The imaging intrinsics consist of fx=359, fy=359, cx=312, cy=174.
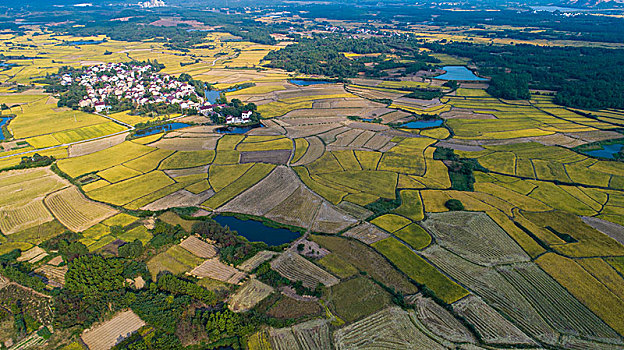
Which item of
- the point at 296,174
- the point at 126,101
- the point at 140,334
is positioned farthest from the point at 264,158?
the point at 126,101

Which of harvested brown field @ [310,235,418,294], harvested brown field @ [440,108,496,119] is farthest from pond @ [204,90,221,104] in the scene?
harvested brown field @ [310,235,418,294]

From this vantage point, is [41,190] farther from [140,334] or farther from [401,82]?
[401,82]

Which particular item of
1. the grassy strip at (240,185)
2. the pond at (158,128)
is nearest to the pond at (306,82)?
the pond at (158,128)

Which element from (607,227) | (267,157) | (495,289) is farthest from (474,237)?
(267,157)

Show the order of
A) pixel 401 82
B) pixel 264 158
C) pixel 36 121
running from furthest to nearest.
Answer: pixel 401 82 < pixel 36 121 < pixel 264 158

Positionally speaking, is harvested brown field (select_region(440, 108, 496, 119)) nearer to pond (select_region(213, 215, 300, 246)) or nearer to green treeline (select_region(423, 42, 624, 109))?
green treeline (select_region(423, 42, 624, 109))

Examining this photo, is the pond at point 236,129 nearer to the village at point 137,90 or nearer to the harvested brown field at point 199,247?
the village at point 137,90
